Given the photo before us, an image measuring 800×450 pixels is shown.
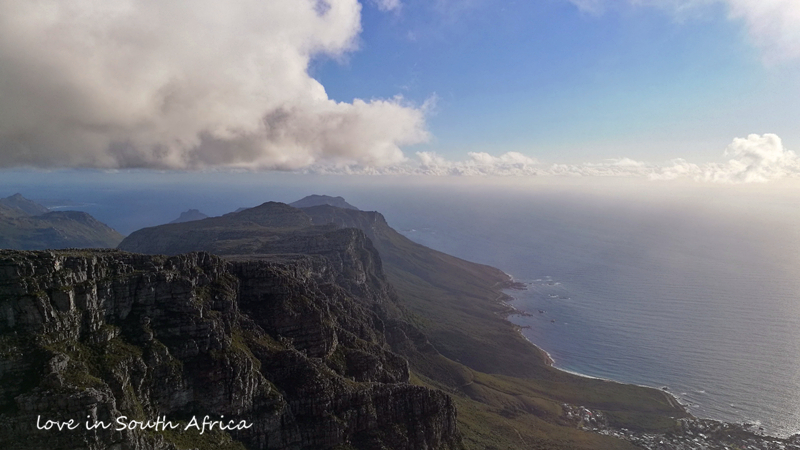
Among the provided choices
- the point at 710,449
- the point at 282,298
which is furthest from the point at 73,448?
the point at 710,449

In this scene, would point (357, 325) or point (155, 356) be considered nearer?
point (155, 356)

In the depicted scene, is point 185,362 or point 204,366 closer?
point 185,362

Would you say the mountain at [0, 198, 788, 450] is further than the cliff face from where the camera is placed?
Yes

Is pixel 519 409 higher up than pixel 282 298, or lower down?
lower down

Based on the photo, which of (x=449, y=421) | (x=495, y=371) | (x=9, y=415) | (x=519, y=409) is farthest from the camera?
(x=495, y=371)

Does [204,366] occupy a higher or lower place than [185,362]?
lower

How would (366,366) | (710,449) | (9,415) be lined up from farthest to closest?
(710,449), (366,366), (9,415)

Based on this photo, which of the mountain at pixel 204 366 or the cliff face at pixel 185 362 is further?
the mountain at pixel 204 366

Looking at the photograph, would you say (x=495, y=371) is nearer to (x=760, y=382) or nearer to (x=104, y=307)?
(x=760, y=382)
